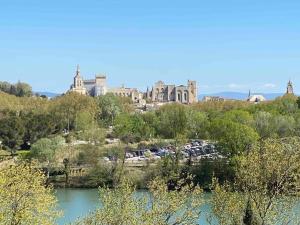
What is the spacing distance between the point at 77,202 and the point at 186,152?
63.7 feet

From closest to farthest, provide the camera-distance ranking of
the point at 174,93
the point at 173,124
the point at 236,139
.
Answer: the point at 236,139 < the point at 173,124 < the point at 174,93

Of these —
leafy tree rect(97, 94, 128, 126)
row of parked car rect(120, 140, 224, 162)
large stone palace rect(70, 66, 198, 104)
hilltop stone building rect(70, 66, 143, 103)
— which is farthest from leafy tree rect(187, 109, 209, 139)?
hilltop stone building rect(70, 66, 143, 103)

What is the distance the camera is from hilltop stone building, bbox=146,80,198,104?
162500 millimetres

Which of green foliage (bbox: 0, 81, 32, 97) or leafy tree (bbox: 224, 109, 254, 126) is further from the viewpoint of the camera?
green foliage (bbox: 0, 81, 32, 97)

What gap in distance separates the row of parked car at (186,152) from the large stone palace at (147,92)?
297ft

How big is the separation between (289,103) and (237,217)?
62.8m

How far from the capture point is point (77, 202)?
143 feet

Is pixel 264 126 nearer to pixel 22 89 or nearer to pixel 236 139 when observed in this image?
pixel 236 139

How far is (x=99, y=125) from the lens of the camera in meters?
84.3

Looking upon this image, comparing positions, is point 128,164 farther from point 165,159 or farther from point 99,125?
point 99,125

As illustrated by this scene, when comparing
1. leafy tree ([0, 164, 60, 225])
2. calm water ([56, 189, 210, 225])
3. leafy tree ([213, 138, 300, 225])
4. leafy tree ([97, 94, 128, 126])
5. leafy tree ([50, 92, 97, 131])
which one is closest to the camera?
leafy tree ([0, 164, 60, 225])

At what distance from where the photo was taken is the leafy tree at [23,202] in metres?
19.8

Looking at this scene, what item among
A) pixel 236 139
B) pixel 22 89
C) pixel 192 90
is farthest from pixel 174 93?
pixel 236 139

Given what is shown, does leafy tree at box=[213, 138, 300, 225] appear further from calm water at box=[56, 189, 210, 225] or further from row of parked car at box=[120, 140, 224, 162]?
row of parked car at box=[120, 140, 224, 162]
